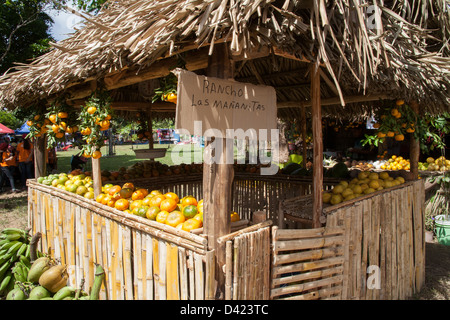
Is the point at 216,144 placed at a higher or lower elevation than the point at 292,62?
lower

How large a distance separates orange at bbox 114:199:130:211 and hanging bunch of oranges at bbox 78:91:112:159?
0.64 metres

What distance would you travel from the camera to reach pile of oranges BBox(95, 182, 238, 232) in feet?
8.21

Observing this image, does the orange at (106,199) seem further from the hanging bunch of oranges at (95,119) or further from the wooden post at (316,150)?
the wooden post at (316,150)

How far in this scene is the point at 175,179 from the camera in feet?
20.3

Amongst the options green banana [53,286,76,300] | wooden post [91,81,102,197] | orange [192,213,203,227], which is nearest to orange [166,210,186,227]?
orange [192,213,203,227]

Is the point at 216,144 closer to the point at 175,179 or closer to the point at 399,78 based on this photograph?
the point at 399,78

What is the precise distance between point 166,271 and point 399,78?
9.09 ft

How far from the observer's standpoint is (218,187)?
2201 mm

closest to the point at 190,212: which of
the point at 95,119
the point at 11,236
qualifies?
the point at 95,119

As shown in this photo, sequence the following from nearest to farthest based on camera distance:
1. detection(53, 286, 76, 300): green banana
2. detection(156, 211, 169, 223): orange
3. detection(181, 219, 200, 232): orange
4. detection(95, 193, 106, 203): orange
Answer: detection(181, 219, 200, 232): orange → detection(156, 211, 169, 223): orange → detection(53, 286, 76, 300): green banana → detection(95, 193, 106, 203): orange

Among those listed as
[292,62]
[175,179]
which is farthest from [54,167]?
[292,62]

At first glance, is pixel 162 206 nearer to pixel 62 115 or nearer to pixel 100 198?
pixel 100 198

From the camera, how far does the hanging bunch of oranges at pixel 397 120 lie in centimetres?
374

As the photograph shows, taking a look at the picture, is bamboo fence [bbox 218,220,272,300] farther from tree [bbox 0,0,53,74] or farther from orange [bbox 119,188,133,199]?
tree [bbox 0,0,53,74]
